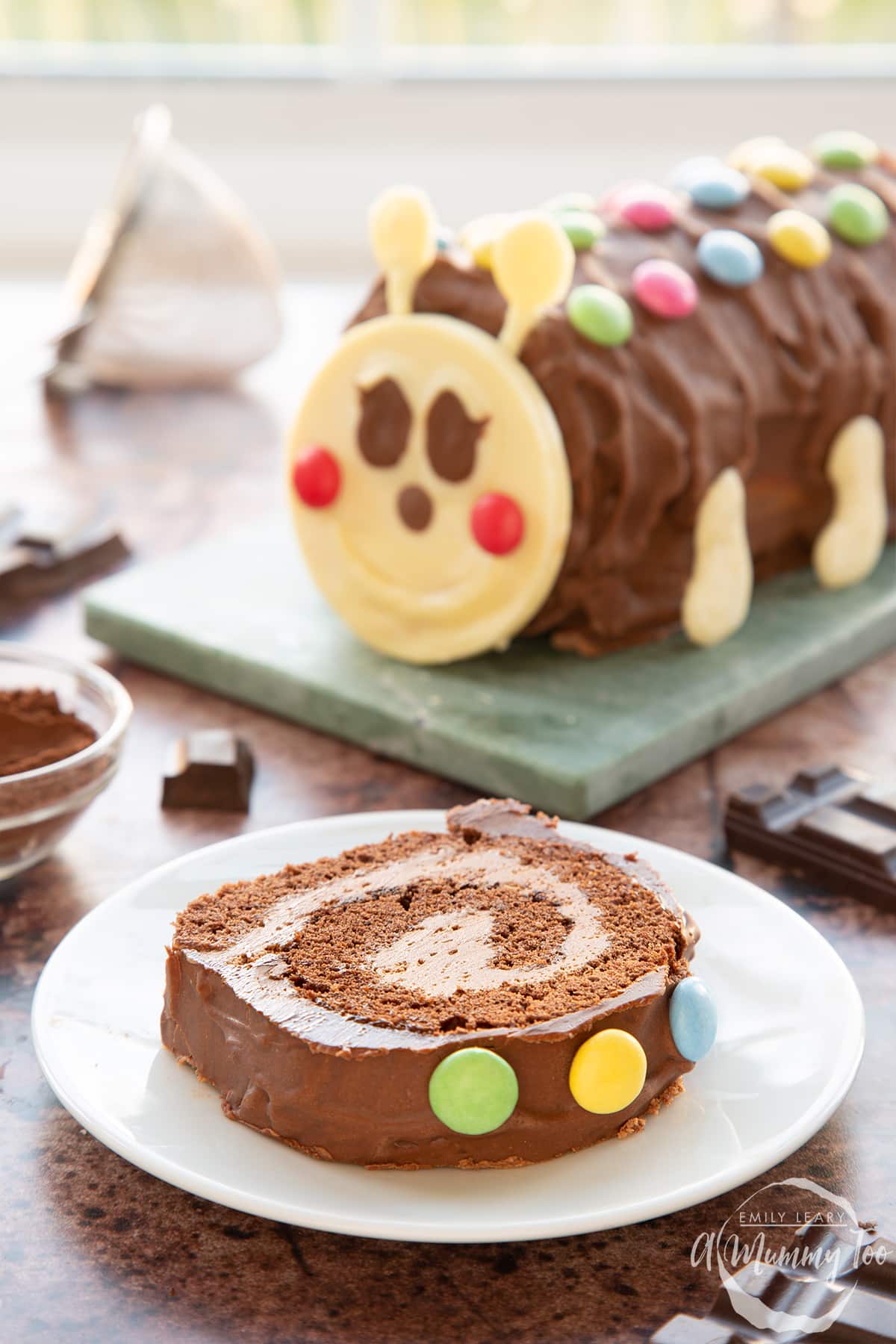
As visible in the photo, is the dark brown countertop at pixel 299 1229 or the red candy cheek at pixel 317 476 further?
the red candy cheek at pixel 317 476

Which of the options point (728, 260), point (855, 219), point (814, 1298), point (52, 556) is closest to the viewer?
point (814, 1298)

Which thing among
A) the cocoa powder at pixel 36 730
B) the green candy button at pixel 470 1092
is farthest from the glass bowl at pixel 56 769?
the green candy button at pixel 470 1092

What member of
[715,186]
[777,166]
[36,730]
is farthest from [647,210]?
[36,730]

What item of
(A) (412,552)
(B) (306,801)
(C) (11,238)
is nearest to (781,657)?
(A) (412,552)

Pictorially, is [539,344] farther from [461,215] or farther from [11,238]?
[11,238]

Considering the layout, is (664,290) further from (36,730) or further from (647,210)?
(36,730)

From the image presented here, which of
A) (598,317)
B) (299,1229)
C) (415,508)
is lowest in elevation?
(299,1229)

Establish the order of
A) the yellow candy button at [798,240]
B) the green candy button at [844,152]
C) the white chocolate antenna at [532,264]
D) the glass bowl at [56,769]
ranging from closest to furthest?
1. the glass bowl at [56,769]
2. the white chocolate antenna at [532,264]
3. the yellow candy button at [798,240]
4. the green candy button at [844,152]

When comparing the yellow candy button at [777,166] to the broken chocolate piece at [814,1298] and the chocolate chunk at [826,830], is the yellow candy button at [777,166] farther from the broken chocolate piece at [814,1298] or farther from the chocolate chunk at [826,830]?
the broken chocolate piece at [814,1298]
